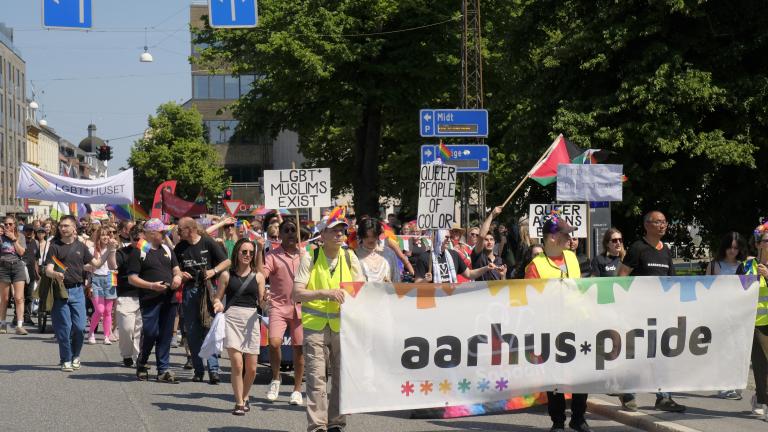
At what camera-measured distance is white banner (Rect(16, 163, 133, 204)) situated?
2391 cm

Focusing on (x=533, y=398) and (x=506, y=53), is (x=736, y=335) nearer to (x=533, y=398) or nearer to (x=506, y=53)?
(x=533, y=398)

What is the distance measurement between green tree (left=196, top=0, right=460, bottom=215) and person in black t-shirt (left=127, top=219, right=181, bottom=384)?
22.8m

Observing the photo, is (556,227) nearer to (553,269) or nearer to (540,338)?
(553,269)

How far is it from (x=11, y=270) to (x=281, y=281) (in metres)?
9.36

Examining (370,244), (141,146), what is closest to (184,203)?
(370,244)

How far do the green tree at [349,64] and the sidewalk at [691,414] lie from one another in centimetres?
2542

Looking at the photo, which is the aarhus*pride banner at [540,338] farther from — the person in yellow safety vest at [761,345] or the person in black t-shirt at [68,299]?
the person in black t-shirt at [68,299]

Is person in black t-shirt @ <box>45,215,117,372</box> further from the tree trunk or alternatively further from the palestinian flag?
→ the tree trunk

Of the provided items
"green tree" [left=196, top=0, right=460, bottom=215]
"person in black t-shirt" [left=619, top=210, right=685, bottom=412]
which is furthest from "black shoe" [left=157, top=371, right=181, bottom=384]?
"green tree" [left=196, top=0, right=460, bottom=215]

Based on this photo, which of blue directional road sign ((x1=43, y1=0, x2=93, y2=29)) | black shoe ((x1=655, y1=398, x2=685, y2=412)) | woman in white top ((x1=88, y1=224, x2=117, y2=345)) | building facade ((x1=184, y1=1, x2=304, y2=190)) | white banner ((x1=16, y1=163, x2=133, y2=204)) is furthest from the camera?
building facade ((x1=184, y1=1, x2=304, y2=190))

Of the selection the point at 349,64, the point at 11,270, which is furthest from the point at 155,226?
the point at 349,64

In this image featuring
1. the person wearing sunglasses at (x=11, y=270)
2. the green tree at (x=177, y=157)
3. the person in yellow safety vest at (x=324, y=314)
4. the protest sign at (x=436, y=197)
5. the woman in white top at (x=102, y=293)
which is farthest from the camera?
the green tree at (x=177, y=157)

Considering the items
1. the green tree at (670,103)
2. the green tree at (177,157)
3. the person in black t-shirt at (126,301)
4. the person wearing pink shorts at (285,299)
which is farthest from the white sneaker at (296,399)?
the green tree at (177,157)

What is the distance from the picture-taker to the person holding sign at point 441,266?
12008mm
